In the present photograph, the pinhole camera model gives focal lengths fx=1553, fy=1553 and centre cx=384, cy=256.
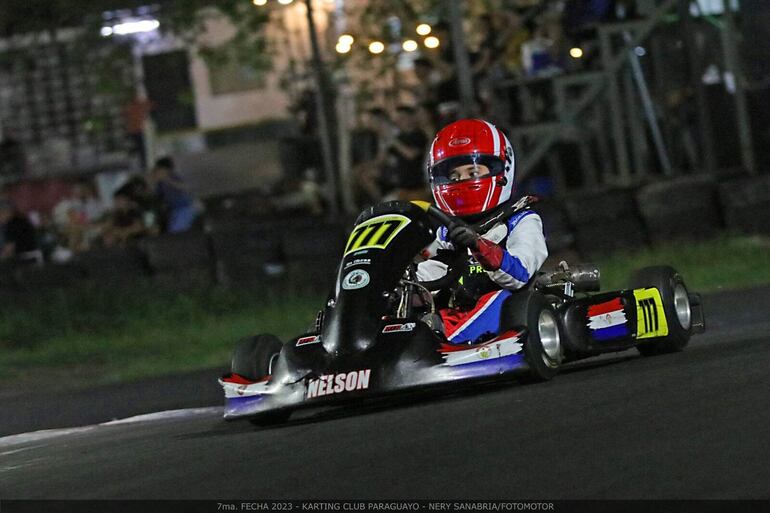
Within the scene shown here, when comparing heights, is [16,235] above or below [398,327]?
below

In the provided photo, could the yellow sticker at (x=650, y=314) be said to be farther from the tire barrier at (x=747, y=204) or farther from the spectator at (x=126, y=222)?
the spectator at (x=126, y=222)

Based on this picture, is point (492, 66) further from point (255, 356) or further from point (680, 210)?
point (255, 356)

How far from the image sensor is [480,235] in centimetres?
625

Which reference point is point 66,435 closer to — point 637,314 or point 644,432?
point 637,314

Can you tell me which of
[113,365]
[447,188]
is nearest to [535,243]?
[447,188]

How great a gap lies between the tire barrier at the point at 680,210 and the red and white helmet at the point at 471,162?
597cm

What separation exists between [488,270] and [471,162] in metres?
0.65

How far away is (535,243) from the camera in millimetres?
6211

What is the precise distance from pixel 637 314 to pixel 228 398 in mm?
1783

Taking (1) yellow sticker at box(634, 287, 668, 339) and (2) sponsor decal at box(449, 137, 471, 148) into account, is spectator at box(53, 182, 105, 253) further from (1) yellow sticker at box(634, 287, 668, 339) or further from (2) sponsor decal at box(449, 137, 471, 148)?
(1) yellow sticker at box(634, 287, 668, 339)

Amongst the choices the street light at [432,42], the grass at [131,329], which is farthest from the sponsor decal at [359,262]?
the street light at [432,42]

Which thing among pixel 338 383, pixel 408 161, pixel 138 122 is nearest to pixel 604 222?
pixel 408 161

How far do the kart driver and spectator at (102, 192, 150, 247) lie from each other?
889cm

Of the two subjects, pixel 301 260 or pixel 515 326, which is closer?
pixel 515 326
